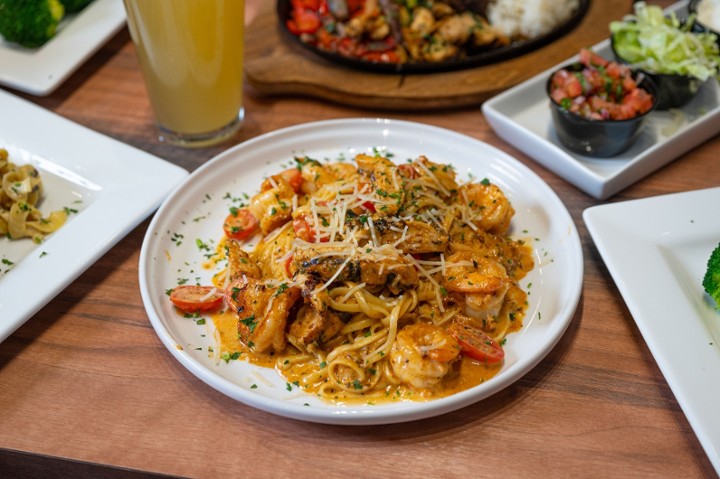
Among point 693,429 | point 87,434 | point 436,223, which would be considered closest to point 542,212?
point 436,223

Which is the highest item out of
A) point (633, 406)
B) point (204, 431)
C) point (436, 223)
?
point (436, 223)

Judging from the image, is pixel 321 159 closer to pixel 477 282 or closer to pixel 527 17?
pixel 477 282

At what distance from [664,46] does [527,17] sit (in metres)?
0.96

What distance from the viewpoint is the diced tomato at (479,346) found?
2588mm

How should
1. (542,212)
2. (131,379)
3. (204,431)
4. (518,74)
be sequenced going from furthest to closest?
1. (518,74)
2. (542,212)
3. (131,379)
4. (204,431)

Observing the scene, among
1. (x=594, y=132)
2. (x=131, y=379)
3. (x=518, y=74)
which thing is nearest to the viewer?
(x=131, y=379)

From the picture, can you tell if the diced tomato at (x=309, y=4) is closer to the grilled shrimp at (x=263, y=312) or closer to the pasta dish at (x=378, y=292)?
the pasta dish at (x=378, y=292)

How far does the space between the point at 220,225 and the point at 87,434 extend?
1189mm

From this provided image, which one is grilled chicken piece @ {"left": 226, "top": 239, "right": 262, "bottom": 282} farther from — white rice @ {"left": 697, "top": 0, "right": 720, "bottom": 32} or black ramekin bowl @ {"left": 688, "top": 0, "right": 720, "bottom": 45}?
white rice @ {"left": 697, "top": 0, "right": 720, "bottom": 32}

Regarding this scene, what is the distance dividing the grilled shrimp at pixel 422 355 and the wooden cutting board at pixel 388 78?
1948mm

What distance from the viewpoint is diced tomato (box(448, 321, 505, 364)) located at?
8.49 feet

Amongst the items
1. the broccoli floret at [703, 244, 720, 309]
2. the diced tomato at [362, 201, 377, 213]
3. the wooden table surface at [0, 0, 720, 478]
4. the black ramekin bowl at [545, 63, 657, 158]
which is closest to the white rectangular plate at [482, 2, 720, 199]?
the black ramekin bowl at [545, 63, 657, 158]

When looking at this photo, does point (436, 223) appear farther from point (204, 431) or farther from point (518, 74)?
point (518, 74)

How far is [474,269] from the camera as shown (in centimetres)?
280
